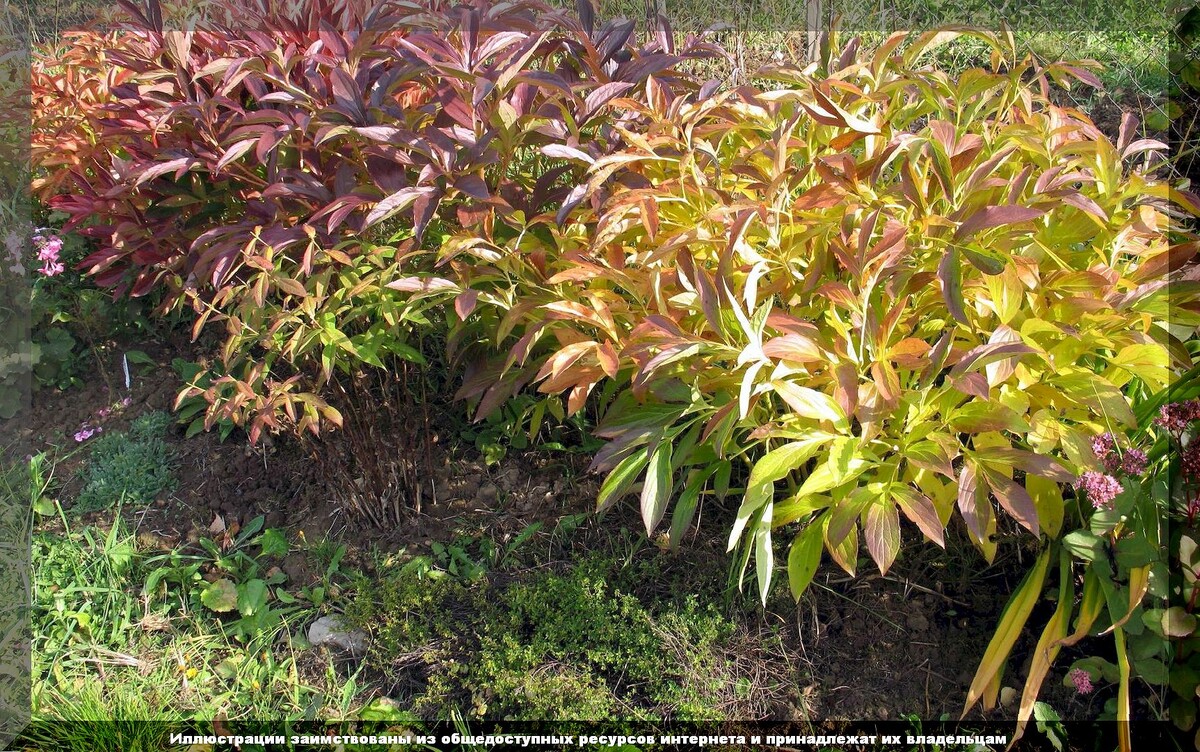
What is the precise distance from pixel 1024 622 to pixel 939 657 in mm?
220

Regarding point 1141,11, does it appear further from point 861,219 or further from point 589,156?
point 589,156

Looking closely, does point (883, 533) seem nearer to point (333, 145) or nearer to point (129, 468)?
point (333, 145)

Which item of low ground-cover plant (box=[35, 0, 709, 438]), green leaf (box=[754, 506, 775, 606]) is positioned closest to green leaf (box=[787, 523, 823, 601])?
green leaf (box=[754, 506, 775, 606])

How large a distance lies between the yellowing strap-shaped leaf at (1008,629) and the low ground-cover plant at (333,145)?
4.43 ft

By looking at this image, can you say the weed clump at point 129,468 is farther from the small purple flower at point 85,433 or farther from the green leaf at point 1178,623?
the green leaf at point 1178,623

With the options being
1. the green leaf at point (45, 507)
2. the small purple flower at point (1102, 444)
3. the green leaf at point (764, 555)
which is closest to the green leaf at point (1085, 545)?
the small purple flower at point (1102, 444)

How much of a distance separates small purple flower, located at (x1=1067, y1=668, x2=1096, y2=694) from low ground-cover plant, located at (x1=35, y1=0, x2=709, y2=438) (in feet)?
4.91

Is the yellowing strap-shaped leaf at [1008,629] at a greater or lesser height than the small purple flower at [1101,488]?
lesser

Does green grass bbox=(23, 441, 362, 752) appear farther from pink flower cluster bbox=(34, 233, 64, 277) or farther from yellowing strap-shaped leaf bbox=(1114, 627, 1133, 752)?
yellowing strap-shaped leaf bbox=(1114, 627, 1133, 752)

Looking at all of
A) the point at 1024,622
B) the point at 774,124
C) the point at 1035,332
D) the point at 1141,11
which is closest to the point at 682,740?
the point at 1024,622

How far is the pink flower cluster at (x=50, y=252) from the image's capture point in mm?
3089

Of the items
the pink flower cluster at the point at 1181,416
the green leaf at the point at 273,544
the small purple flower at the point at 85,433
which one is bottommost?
the green leaf at the point at 273,544

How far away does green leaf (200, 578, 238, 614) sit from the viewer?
8.01 feet

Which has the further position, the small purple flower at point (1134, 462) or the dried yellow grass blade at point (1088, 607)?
the dried yellow grass blade at point (1088, 607)
